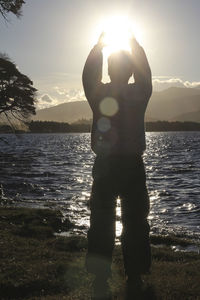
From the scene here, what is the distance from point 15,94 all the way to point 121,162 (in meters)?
28.8

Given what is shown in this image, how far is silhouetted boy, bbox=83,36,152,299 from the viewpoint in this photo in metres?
5.09

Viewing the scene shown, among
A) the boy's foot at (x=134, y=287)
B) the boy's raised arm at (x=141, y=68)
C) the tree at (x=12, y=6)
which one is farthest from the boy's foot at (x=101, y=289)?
the tree at (x=12, y=6)

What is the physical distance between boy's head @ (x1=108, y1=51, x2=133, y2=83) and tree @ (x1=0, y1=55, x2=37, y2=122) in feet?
88.1

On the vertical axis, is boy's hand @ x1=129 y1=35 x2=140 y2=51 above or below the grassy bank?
above

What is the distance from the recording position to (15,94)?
32.7 meters

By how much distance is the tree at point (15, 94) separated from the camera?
31589mm

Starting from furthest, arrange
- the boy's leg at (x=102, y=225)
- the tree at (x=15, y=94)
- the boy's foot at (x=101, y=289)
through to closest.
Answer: the tree at (x=15, y=94) → the boy's foot at (x=101, y=289) → the boy's leg at (x=102, y=225)

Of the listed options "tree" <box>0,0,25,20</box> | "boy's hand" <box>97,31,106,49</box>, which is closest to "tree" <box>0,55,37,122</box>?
"tree" <box>0,0,25,20</box>

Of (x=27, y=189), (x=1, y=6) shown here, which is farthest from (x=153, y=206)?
(x=1, y=6)

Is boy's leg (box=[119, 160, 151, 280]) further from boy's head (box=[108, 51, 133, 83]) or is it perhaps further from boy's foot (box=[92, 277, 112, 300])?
boy's head (box=[108, 51, 133, 83])

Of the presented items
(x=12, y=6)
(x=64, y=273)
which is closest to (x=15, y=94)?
(x=12, y=6)

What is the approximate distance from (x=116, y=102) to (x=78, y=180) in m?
26.0

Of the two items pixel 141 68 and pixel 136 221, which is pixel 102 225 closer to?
pixel 136 221

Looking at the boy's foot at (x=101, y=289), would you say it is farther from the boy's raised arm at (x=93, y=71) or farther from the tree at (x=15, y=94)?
the tree at (x=15, y=94)
